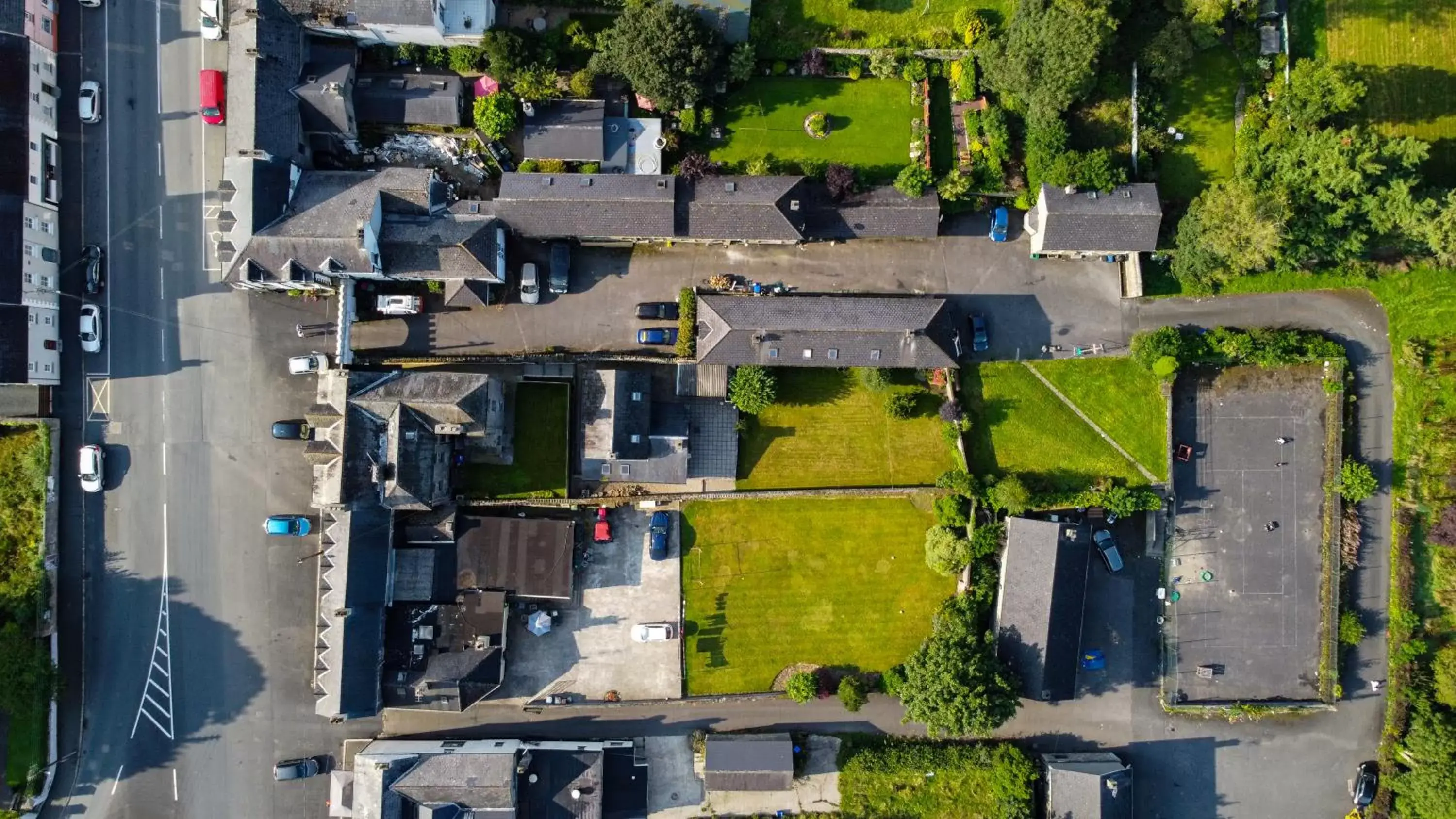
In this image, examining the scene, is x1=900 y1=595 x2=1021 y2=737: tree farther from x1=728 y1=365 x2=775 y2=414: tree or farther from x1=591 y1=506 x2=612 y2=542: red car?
x1=591 y1=506 x2=612 y2=542: red car

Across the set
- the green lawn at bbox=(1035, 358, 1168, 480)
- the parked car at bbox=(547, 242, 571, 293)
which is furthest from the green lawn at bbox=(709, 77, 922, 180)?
the green lawn at bbox=(1035, 358, 1168, 480)

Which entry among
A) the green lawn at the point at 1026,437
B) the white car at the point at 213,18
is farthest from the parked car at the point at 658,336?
the white car at the point at 213,18

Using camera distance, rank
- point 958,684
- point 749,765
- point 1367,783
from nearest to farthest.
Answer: point 958,684 → point 749,765 → point 1367,783

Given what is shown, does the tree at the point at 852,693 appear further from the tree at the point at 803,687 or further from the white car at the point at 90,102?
the white car at the point at 90,102

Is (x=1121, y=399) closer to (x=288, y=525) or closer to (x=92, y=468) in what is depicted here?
(x=288, y=525)

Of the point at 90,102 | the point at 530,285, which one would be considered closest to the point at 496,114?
the point at 530,285

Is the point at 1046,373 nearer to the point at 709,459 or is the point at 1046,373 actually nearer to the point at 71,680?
the point at 709,459
